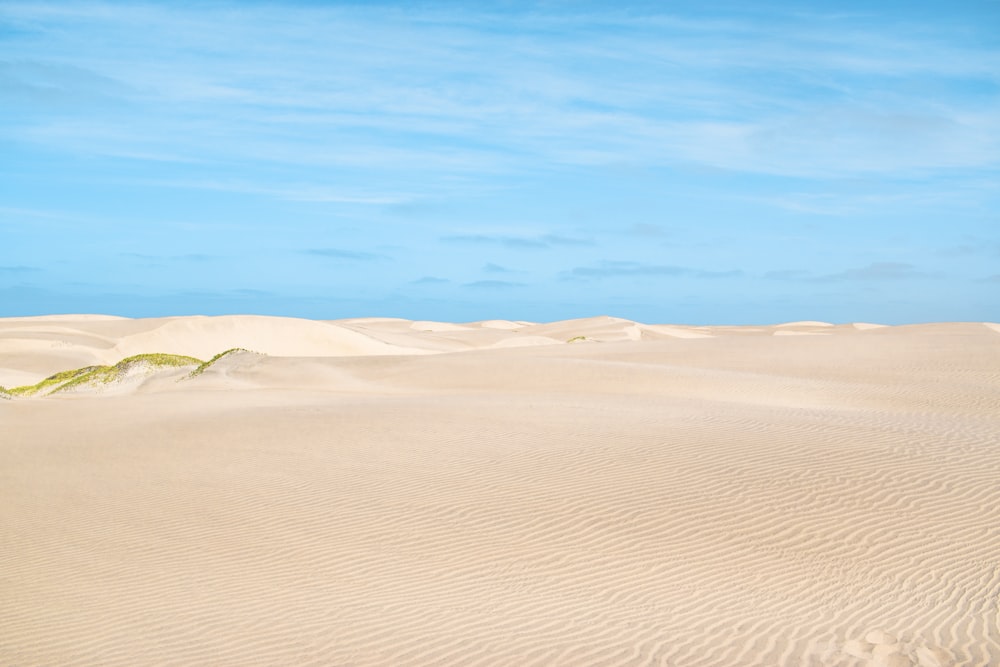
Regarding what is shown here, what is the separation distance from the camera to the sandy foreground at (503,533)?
20.5 ft

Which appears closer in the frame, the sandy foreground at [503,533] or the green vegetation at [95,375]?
the sandy foreground at [503,533]

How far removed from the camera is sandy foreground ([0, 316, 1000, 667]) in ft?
20.5

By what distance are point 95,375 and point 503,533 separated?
21145 millimetres

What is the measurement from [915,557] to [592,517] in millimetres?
2956

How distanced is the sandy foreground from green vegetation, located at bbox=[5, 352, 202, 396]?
295 inches

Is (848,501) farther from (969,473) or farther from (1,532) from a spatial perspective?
(1,532)

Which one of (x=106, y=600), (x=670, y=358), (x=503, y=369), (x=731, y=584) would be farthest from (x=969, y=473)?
(x=670, y=358)

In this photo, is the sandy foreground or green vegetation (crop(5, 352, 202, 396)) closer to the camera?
the sandy foreground

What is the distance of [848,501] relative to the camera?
31.1 ft

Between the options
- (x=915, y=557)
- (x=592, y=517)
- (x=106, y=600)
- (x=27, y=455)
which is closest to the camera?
(x=106, y=600)

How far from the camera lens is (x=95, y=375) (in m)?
26.3

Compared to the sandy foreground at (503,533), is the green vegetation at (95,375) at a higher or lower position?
higher

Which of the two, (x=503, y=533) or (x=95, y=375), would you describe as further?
(x=95, y=375)

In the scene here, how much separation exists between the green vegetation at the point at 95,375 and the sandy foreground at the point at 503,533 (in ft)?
24.6
